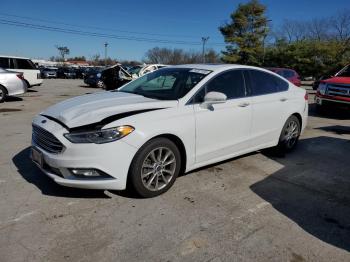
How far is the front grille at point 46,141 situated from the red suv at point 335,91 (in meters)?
8.79

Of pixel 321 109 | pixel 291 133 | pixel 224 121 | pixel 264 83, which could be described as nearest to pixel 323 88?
pixel 321 109

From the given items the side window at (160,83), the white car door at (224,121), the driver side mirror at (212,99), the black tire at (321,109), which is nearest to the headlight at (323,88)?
the black tire at (321,109)

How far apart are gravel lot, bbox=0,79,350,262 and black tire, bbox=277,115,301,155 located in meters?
0.70

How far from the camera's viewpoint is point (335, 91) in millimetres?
10203

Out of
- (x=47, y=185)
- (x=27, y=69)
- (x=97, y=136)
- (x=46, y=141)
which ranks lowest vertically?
(x=47, y=185)

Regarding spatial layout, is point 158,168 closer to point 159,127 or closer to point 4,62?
point 159,127

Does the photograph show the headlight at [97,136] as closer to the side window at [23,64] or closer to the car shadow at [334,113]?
the car shadow at [334,113]

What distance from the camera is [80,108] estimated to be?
409 cm

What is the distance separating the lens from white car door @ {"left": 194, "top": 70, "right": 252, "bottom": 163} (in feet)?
14.5

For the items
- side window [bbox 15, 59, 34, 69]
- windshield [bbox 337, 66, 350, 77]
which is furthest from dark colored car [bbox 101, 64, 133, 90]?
windshield [bbox 337, 66, 350, 77]

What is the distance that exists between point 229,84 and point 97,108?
197 centimetres

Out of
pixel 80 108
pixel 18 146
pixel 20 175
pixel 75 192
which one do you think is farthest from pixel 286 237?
pixel 18 146

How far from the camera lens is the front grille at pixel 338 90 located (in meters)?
9.86

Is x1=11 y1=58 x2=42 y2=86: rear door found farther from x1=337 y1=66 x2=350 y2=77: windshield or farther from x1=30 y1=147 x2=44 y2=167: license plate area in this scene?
x1=30 y1=147 x2=44 y2=167: license plate area
